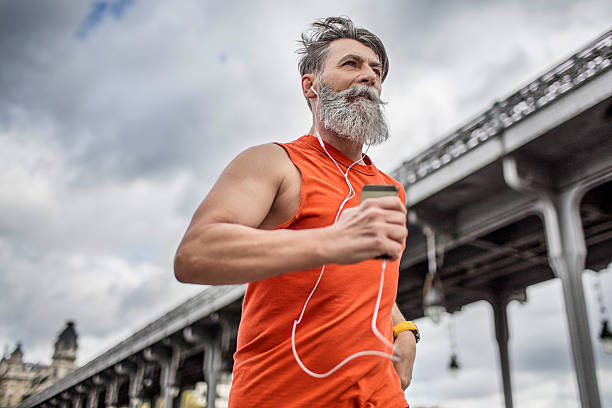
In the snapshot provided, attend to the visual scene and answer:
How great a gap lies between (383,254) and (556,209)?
32.8 feet

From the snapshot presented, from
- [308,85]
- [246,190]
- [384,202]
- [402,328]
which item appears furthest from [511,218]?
[384,202]

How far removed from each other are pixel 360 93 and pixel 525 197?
964 cm

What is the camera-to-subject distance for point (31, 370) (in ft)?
342

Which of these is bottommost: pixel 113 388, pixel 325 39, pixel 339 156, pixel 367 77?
pixel 339 156

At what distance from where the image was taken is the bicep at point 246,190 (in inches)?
51.3

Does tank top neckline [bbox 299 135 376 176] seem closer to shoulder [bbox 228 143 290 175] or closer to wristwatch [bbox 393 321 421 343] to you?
shoulder [bbox 228 143 290 175]

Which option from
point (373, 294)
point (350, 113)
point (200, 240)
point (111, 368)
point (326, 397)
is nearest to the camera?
point (200, 240)

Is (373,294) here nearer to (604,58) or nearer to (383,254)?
(383,254)

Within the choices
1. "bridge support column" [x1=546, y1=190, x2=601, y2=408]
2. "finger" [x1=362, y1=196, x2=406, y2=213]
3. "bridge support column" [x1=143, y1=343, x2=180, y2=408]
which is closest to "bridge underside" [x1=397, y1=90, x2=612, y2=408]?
"bridge support column" [x1=546, y1=190, x2=601, y2=408]

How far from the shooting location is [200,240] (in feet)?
4.00

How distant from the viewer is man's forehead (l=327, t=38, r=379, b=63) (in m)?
1.99

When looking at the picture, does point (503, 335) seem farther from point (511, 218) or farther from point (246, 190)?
point (246, 190)

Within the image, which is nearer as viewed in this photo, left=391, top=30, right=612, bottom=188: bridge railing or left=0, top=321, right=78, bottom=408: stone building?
left=391, top=30, right=612, bottom=188: bridge railing

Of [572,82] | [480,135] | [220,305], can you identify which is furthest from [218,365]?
[572,82]
